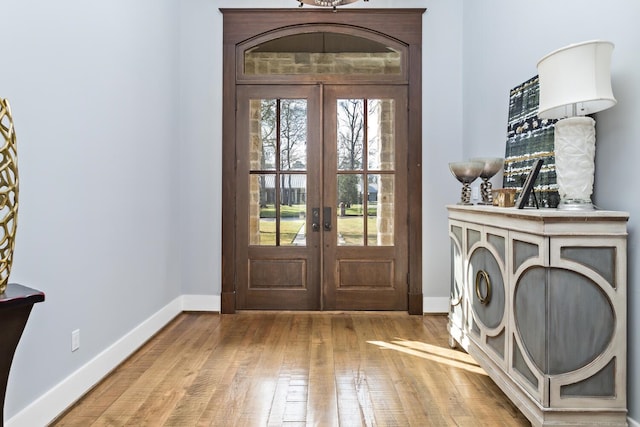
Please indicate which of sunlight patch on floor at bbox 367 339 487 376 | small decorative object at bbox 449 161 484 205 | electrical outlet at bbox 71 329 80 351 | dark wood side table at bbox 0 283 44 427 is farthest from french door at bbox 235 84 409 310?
dark wood side table at bbox 0 283 44 427

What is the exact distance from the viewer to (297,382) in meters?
2.85

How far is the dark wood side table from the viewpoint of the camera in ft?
5.15

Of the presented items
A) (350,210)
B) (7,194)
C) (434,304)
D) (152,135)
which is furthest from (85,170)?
(434,304)

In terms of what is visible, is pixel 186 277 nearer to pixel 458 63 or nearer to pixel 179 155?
pixel 179 155

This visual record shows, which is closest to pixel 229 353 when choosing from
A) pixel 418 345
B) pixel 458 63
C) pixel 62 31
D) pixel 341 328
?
pixel 341 328

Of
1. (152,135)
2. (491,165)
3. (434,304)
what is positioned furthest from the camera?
(434,304)

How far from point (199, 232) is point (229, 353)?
1558 mm

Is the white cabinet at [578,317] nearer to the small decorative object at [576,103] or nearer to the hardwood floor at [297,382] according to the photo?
the small decorative object at [576,103]

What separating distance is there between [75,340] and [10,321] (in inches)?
44.3

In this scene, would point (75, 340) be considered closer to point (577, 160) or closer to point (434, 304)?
point (577, 160)

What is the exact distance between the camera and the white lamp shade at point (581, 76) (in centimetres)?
205

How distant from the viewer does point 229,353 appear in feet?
11.2

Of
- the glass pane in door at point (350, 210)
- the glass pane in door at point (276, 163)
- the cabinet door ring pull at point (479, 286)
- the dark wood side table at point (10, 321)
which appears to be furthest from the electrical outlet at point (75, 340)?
the glass pane in door at point (350, 210)

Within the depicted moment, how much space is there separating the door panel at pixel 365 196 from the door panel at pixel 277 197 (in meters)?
0.15
